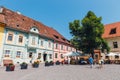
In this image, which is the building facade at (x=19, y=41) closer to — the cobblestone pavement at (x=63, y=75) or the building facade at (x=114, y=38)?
the cobblestone pavement at (x=63, y=75)

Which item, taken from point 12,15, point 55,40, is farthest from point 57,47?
point 12,15

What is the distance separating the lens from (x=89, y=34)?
90.2 ft

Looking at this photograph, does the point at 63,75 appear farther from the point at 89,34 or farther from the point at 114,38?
the point at 114,38

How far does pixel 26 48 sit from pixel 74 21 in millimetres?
12405

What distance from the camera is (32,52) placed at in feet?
100

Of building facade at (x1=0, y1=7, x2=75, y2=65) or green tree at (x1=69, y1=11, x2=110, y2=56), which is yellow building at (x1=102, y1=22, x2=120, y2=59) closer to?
green tree at (x1=69, y1=11, x2=110, y2=56)

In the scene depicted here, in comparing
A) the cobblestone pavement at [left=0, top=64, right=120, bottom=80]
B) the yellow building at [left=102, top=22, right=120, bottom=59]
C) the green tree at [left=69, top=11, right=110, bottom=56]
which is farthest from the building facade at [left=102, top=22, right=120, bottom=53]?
the cobblestone pavement at [left=0, top=64, right=120, bottom=80]

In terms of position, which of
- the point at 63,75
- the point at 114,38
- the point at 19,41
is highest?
the point at 114,38

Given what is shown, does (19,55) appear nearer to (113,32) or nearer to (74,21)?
(74,21)

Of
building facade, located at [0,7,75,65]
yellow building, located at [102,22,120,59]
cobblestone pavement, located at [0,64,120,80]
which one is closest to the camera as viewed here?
cobblestone pavement, located at [0,64,120,80]

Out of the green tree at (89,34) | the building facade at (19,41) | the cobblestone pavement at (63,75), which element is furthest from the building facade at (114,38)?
the cobblestone pavement at (63,75)

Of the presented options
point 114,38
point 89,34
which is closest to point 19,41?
point 89,34

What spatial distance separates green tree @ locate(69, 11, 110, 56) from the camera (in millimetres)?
26984

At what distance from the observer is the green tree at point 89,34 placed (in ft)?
88.5
